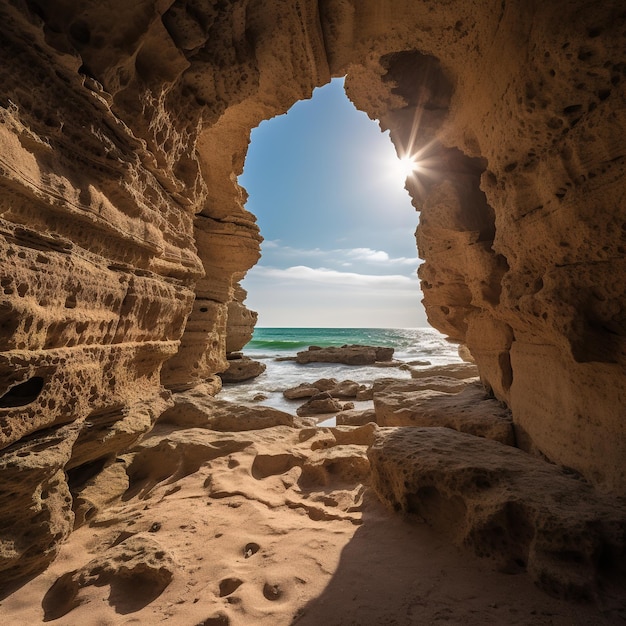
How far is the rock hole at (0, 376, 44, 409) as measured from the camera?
1.74m

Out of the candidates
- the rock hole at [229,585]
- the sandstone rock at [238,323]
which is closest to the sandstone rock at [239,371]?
the sandstone rock at [238,323]

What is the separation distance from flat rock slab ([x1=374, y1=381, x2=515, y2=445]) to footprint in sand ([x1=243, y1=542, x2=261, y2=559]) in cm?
280

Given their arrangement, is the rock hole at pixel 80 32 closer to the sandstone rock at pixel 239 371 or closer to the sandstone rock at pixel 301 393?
the sandstone rock at pixel 301 393

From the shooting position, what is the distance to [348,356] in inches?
804

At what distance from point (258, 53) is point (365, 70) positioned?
1.91 metres

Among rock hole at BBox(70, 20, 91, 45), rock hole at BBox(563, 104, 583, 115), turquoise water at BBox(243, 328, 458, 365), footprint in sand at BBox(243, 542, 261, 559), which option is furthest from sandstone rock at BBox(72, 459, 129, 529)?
turquoise water at BBox(243, 328, 458, 365)

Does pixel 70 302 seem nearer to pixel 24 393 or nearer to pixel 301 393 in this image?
pixel 24 393

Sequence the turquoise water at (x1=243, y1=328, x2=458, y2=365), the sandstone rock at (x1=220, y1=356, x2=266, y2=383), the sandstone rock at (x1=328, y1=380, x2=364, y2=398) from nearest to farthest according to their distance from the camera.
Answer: the sandstone rock at (x1=328, y1=380, x2=364, y2=398)
the sandstone rock at (x1=220, y1=356, x2=266, y2=383)
the turquoise water at (x1=243, y1=328, x2=458, y2=365)

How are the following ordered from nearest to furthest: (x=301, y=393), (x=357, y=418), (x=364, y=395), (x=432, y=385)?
(x=357, y=418)
(x=432, y=385)
(x=364, y=395)
(x=301, y=393)

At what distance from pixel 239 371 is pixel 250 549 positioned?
12.3m

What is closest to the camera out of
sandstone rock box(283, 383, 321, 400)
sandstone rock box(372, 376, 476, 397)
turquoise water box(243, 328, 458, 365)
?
sandstone rock box(372, 376, 476, 397)

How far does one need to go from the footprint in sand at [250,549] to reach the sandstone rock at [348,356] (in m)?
18.2

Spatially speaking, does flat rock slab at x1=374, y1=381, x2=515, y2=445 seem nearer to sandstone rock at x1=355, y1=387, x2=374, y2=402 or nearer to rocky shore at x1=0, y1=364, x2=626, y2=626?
rocky shore at x1=0, y1=364, x2=626, y2=626

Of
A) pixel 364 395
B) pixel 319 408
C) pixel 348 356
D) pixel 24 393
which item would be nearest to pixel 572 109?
pixel 24 393
